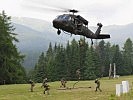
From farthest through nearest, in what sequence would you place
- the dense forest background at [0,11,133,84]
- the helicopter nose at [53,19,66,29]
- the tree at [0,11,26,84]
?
1. the dense forest background at [0,11,133,84]
2. the tree at [0,11,26,84]
3. the helicopter nose at [53,19,66,29]

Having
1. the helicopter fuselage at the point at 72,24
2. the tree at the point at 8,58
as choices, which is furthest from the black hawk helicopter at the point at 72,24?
the tree at the point at 8,58

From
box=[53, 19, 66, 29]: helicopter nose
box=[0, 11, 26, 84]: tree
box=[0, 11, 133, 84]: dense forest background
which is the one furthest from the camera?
box=[0, 11, 133, 84]: dense forest background

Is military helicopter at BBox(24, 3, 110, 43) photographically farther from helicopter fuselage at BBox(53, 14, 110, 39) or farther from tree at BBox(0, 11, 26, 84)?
tree at BBox(0, 11, 26, 84)

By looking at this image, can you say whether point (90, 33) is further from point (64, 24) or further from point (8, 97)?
point (8, 97)

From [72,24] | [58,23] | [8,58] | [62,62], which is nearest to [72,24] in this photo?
[72,24]

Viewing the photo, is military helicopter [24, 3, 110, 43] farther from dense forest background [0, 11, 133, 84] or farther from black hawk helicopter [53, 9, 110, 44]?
dense forest background [0, 11, 133, 84]

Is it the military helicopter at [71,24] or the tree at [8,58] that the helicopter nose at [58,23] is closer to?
the military helicopter at [71,24]

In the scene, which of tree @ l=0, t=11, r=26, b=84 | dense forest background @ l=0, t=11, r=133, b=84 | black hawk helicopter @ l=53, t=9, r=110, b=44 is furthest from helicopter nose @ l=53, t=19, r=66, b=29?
tree @ l=0, t=11, r=26, b=84

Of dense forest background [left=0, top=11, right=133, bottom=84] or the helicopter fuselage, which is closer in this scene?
the helicopter fuselage

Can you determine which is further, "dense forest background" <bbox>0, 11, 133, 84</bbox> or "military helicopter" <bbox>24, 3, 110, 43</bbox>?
"dense forest background" <bbox>0, 11, 133, 84</bbox>

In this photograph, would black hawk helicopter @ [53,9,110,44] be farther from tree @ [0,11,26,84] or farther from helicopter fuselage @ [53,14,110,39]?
tree @ [0,11,26,84]

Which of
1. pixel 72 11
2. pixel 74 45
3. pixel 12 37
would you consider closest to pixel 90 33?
pixel 72 11

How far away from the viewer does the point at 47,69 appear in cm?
11750

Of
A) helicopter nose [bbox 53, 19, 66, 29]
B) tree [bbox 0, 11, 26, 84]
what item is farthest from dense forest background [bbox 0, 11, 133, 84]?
helicopter nose [bbox 53, 19, 66, 29]
